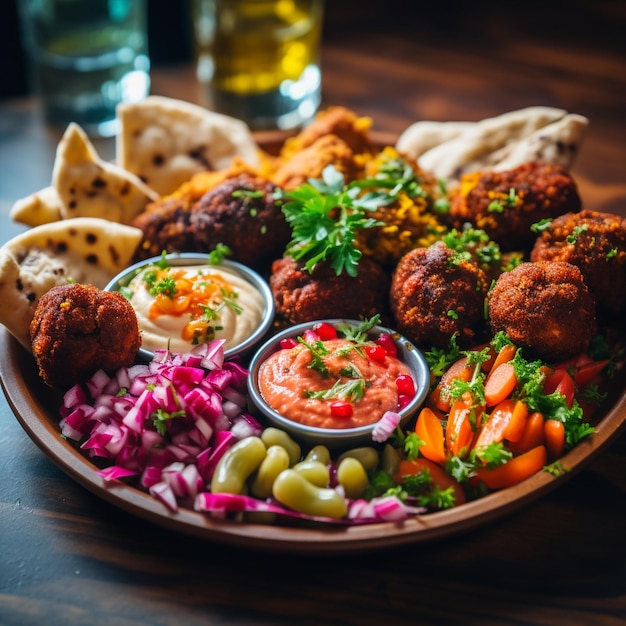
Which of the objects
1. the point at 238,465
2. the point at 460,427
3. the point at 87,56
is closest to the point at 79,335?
the point at 238,465

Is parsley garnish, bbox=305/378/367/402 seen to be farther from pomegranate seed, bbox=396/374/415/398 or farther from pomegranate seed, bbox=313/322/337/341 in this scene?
pomegranate seed, bbox=313/322/337/341

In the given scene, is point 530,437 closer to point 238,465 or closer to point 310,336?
point 310,336

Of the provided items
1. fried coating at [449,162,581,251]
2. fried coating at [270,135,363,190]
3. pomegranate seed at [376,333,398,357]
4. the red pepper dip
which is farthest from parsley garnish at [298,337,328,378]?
fried coating at [449,162,581,251]

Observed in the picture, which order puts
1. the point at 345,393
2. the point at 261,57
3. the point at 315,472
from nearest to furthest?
the point at 315,472, the point at 345,393, the point at 261,57

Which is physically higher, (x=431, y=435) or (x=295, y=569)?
(x=431, y=435)

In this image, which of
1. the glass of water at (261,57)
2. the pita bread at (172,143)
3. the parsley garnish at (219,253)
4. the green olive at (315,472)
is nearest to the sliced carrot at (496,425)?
the green olive at (315,472)

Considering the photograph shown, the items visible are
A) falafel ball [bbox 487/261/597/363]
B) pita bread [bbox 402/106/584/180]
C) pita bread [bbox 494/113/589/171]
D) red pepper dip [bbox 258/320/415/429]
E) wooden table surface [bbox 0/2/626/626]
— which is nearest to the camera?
wooden table surface [bbox 0/2/626/626]
